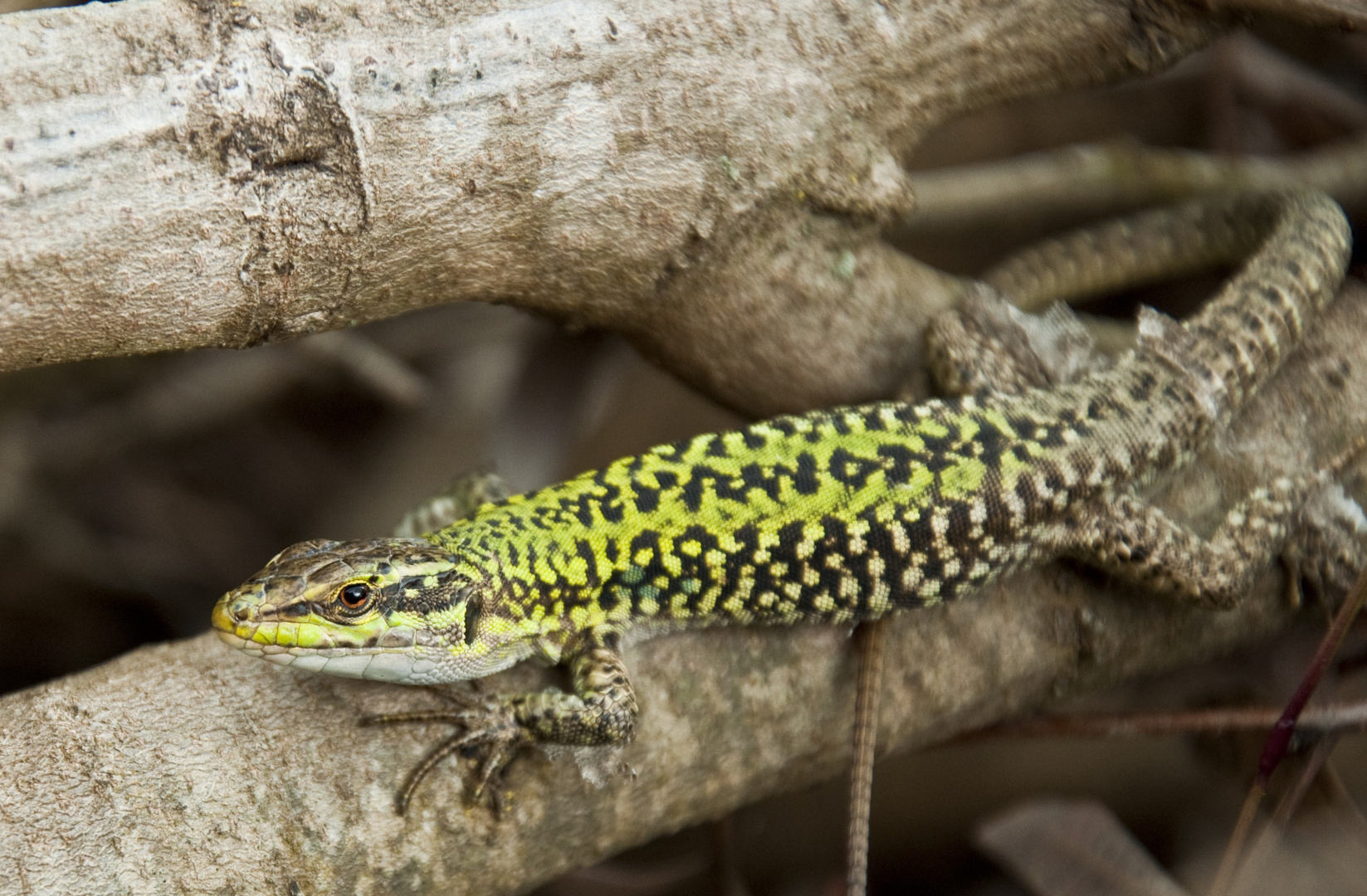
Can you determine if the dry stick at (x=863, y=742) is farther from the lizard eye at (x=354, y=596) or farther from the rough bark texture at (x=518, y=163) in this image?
the lizard eye at (x=354, y=596)

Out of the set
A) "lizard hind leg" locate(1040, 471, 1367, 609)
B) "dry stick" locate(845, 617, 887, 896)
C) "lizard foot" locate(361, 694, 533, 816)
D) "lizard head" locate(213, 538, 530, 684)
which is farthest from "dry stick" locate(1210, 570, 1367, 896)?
"lizard head" locate(213, 538, 530, 684)

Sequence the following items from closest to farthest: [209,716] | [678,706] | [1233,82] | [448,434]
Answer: [209,716] → [678,706] → [1233,82] → [448,434]

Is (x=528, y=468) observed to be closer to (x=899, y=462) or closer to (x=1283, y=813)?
(x=899, y=462)

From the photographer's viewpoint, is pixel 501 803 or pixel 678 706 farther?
pixel 678 706

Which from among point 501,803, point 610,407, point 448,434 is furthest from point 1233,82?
point 501,803

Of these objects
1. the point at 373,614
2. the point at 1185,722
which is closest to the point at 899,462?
the point at 1185,722

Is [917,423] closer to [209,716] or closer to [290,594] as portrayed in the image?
[290,594]

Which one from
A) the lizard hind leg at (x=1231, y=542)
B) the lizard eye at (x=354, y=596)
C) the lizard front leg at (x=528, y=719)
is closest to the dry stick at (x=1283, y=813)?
the lizard hind leg at (x=1231, y=542)

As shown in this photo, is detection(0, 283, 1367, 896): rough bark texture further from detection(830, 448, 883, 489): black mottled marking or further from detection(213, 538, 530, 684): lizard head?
detection(830, 448, 883, 489): black mottled marking
